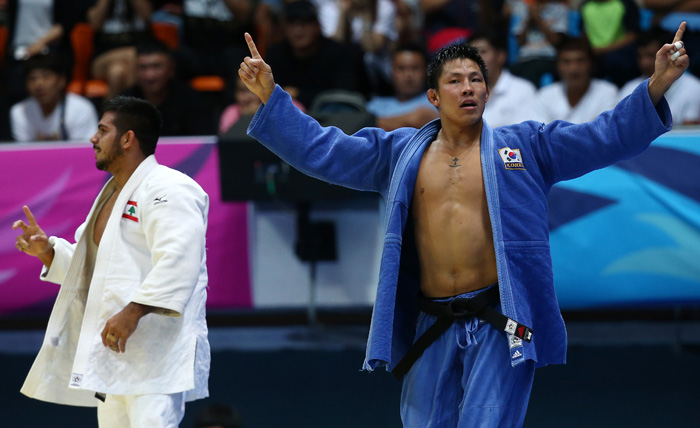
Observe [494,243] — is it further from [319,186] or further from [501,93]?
[501,93]

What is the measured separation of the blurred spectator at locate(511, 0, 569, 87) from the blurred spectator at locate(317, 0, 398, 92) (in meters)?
1.05

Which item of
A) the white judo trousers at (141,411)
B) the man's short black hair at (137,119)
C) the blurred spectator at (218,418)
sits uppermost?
the man's short black hair at (137,119)

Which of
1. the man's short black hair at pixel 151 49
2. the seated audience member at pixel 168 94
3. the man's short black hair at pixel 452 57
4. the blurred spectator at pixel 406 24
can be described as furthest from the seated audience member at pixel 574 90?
the man's short black hair at pixel 452 57

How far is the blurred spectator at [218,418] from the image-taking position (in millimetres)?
3744

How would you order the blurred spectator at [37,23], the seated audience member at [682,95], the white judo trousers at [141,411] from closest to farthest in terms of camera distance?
the white judo trousers at [141,411] < the seated audience member at [682,95] < the blurred spectator at [37,23]

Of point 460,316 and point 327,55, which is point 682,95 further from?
point 460,316

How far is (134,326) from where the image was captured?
357cm

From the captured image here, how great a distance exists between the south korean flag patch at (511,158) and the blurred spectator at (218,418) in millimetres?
1450

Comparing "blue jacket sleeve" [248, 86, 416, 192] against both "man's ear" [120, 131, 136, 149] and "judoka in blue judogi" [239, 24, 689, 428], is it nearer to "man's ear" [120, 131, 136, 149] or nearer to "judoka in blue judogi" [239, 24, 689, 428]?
"judoka in blue judogi" [239, 24, 689, 428]

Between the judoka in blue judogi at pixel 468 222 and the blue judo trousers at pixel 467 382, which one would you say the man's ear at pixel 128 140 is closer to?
the judoka in blue judogi at pixel 468 222

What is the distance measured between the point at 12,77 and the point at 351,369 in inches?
164

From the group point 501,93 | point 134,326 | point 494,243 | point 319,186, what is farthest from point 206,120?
point 494,243

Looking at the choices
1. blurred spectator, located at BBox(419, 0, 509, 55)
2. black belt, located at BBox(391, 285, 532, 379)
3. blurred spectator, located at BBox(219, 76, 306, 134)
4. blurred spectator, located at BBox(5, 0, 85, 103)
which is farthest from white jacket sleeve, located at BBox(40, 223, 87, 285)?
blurred spectator, located at BBox(5, 0, 85, 103)

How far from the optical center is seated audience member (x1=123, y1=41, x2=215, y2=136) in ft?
22.7
